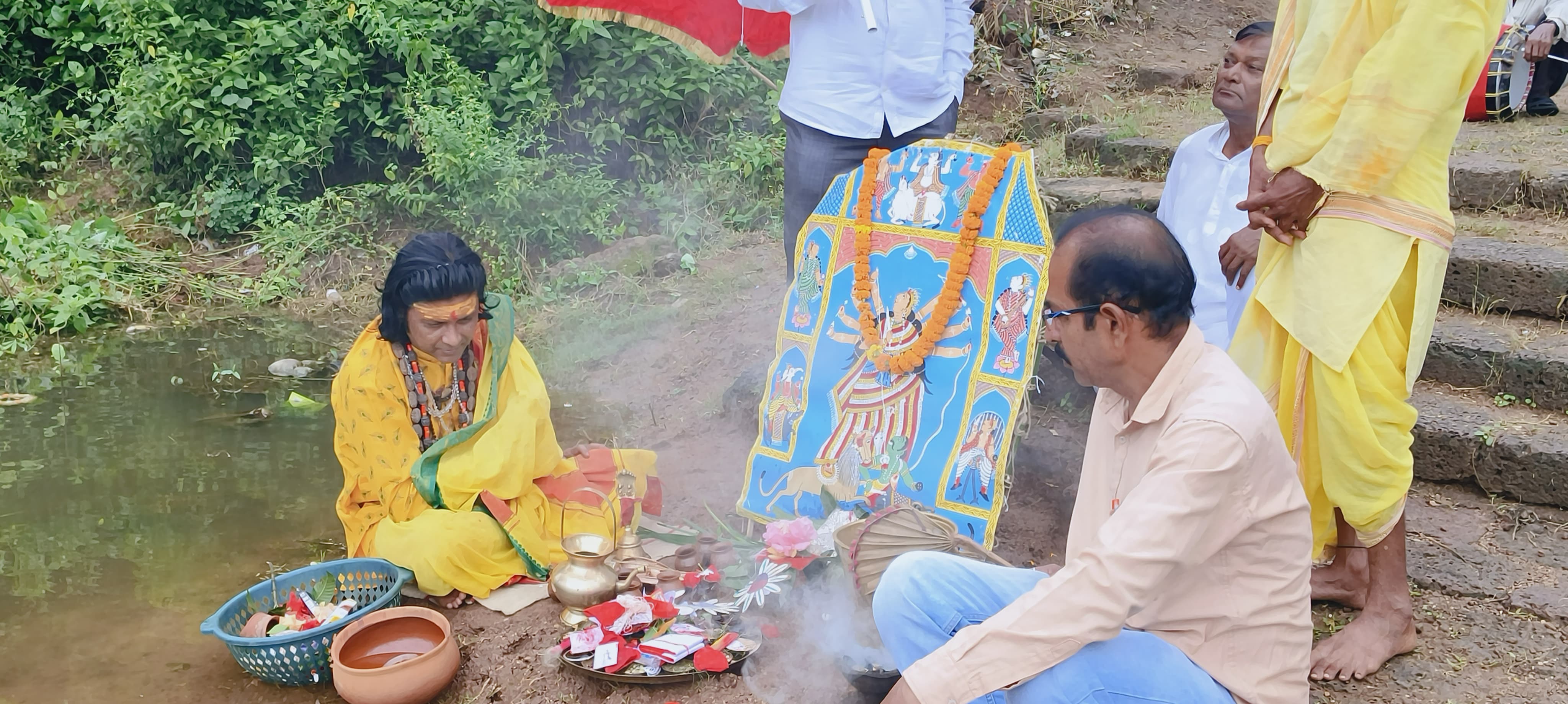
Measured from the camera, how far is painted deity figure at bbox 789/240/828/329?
4547 mm

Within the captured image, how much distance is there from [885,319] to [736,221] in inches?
158

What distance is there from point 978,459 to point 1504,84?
468cm

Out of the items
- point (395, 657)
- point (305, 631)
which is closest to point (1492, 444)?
point (395, 657)

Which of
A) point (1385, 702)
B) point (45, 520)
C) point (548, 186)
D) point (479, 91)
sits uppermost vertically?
point (479, 91)

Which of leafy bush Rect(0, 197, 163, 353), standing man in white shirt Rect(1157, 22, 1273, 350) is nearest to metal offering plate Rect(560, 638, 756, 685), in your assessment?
standing man in white shirt Rect(1157, 22, 1273, 350)

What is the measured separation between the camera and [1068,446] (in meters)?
4.95

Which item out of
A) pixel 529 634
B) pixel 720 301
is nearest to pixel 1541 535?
pixel 529 634

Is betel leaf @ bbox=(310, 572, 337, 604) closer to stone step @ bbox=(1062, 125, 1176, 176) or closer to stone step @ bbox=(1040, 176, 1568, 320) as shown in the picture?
stone step @ bbox=(1040, 176, 1568, 320)

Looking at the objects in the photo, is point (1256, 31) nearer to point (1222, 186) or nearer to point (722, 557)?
point (1222, 186)

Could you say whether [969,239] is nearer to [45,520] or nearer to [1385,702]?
[1385,702]

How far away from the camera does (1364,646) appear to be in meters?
3.31

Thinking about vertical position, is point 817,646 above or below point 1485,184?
below

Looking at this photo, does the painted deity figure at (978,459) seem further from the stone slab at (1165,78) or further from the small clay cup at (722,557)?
the stone slab at (1165,78)

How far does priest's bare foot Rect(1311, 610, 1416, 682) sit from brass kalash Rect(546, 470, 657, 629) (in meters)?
2.15
